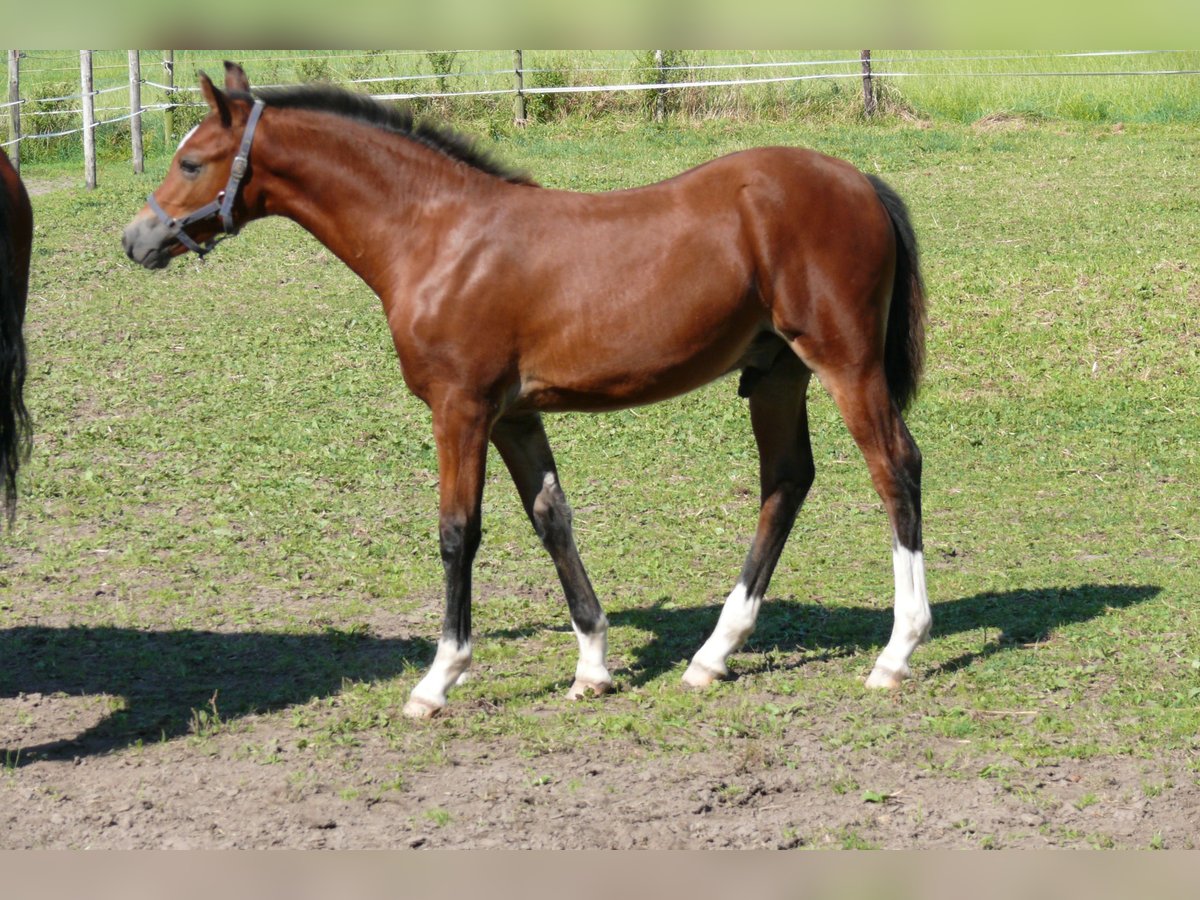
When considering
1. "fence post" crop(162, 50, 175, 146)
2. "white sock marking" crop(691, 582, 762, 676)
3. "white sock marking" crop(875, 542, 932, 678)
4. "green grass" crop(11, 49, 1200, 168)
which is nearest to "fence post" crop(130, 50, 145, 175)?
"green grass" crop(11, 49, 1200, 168)

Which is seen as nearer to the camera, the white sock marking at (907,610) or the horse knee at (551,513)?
the white sock marking at (907,610)

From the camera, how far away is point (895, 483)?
505cm

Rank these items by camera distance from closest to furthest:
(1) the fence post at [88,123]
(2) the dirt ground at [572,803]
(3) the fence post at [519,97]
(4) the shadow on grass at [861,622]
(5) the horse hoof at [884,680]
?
(2) the dirt ground at [572,803], (5) the horse hoof at [884,680], (4) the shadow on grass at [861,622], (1) the fence post at [88,123], (3) the fence post at [519,97]

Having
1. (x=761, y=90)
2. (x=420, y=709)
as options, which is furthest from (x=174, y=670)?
(x=761, y=90)

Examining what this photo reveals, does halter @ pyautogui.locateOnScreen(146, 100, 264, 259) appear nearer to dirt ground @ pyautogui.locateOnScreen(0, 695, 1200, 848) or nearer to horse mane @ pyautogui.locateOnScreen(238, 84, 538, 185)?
horse mane @ pyautogui.locateOnScreen(238, 84, 538, 185)

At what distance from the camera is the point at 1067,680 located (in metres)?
5.16

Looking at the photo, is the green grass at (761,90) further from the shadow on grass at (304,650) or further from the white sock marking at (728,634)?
the white sock marking at (728,634)

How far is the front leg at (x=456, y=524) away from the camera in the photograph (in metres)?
4.84

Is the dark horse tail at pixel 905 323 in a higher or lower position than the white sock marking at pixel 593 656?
higher

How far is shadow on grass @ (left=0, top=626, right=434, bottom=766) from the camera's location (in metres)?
5.04

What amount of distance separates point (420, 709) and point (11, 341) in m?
1.98

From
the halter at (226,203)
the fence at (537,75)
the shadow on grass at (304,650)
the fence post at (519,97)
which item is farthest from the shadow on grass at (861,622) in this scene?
the fence post at (519,97)

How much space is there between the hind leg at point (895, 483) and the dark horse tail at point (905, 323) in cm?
23

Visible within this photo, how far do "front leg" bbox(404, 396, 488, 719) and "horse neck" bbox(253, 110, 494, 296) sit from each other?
0.60m
